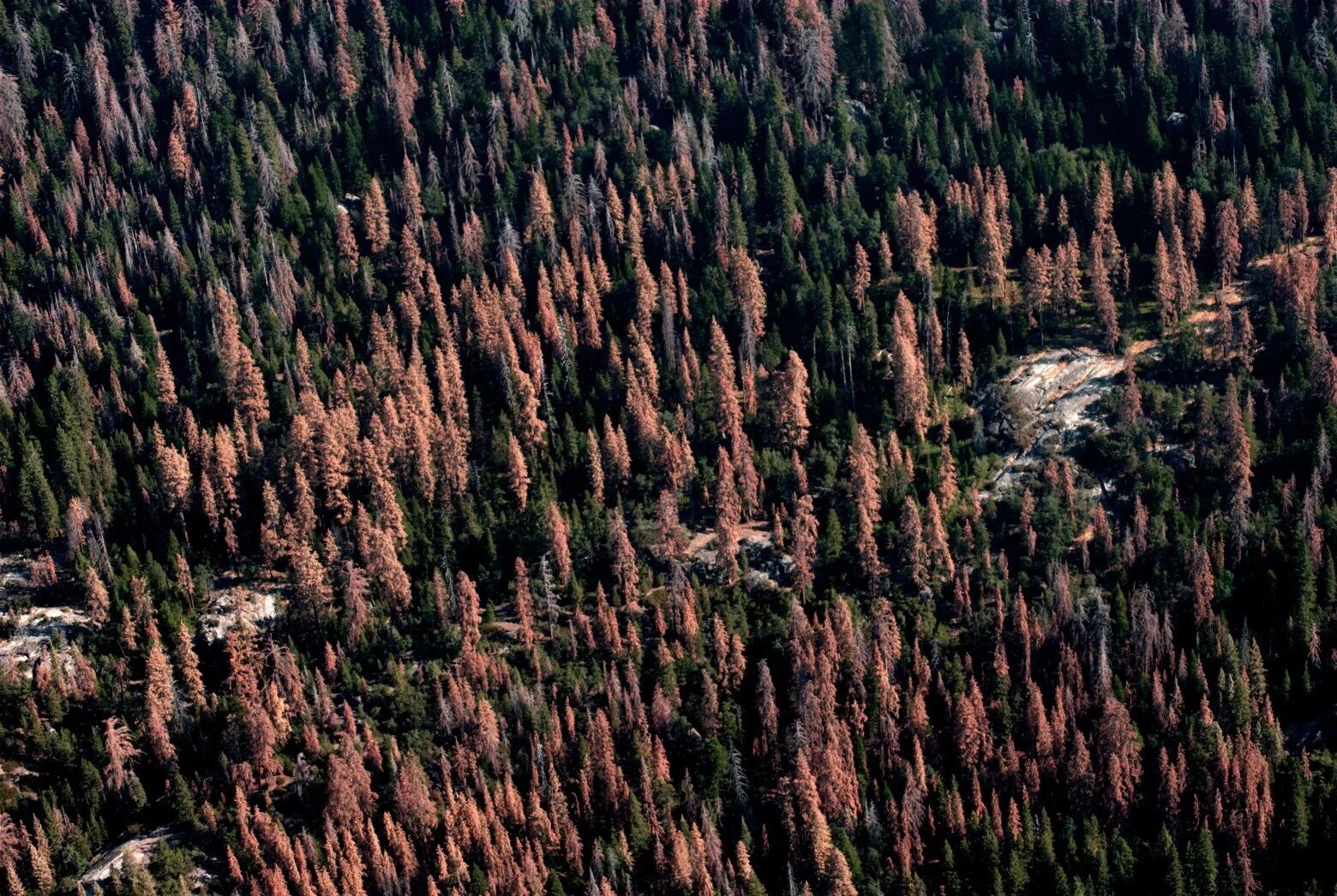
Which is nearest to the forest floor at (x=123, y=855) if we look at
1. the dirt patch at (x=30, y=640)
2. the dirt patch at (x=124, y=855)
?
the dirt patch at (x=124, y=855)

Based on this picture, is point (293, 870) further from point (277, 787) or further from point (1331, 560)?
point (1331, 560)

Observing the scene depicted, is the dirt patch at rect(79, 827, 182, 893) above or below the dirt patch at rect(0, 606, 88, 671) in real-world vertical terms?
below

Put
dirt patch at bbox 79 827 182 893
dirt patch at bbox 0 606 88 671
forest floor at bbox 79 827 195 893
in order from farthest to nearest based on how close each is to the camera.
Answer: dirt patch at bbox 0 606 88 671, dirt patch at bbox 79 827 182 893, forest floor at bbox 79 827 195 893

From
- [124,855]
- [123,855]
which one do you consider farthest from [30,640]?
[124,855]

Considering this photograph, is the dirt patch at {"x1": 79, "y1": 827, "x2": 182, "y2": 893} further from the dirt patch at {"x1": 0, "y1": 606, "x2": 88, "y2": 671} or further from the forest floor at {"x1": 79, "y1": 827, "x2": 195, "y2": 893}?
the dirt patch at {"x1": 0, "y1": 606, "x2": 88, "y2": 671}

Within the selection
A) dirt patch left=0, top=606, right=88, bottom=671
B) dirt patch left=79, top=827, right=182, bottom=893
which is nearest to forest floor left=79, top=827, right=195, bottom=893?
dirt patch left=79, top=827, right=182, bottom=893

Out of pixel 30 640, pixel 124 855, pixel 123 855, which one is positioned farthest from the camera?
pixel 30 640

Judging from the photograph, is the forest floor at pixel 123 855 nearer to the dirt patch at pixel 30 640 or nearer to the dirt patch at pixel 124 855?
the dirt patch at pixel 124 855

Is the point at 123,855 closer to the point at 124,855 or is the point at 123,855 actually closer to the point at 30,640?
the point at 124,855

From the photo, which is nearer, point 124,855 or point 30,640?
point 124,855

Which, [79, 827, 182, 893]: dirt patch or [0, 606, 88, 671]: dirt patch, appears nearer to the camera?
[79, 827, 182, 893]: dirt patch

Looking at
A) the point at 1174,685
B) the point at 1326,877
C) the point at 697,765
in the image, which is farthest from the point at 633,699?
the point at 1326,877

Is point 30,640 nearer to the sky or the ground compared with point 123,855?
nearer to the sky
